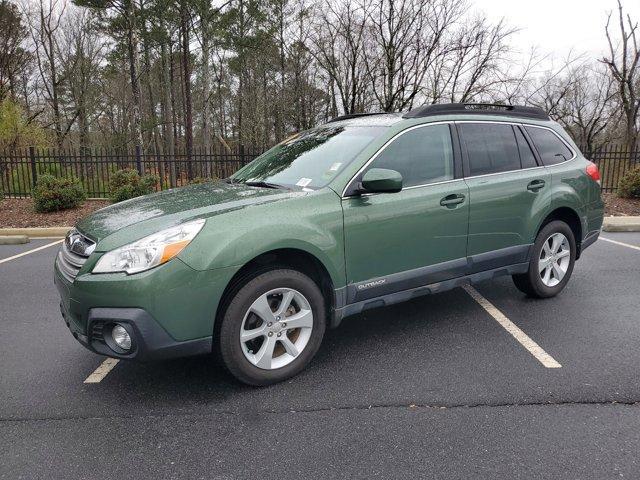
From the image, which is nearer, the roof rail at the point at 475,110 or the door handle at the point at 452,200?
the door handle at the point at 452,200

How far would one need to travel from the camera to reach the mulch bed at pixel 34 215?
1018cm

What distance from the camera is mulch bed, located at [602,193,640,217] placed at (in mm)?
10859

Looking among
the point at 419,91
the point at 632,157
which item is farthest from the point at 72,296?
the point at 419,91

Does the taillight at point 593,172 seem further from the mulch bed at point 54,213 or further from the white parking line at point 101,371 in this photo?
the mulch bed at point 54,213

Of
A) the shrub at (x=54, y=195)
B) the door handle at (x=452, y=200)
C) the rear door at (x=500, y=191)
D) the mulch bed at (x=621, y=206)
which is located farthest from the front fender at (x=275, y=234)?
the mulch bed at (x=621, y=206)

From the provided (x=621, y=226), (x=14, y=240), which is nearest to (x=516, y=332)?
(x=621, y=226)

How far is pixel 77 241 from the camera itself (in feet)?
10.0

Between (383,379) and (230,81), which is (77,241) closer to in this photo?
(383,379)

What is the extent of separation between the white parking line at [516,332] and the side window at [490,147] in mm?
1303

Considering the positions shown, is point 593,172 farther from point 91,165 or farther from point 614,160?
point 91,165

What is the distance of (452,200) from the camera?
375 cm

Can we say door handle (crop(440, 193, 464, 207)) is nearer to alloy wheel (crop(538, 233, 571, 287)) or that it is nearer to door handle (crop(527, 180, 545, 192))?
door handle (crop(527, 180, 545, 192))

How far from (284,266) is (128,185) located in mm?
9316

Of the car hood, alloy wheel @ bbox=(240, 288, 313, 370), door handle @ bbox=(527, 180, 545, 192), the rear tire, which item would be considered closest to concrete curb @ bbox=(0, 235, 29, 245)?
the car hood
